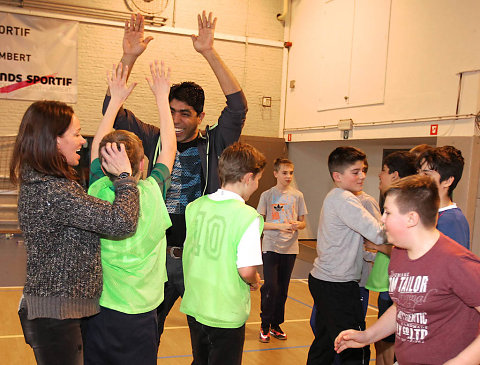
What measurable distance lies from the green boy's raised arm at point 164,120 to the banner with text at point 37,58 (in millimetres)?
8013

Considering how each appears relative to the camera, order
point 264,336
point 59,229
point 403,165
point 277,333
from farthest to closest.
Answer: point 277,333 → point 264,336 → point 403,165 → point 59,229

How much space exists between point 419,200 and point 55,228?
1.46 metres

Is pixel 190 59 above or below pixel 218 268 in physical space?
above

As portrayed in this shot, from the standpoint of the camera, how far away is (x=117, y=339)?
2123 millimetres

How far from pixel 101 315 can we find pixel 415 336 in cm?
135

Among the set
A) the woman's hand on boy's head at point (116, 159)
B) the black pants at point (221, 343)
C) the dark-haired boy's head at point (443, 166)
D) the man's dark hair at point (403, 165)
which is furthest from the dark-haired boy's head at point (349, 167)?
the woman's hand on boy's head at point (116, 159)

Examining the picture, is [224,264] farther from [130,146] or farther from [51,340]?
[51,340]

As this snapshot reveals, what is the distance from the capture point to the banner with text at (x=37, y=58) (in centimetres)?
959

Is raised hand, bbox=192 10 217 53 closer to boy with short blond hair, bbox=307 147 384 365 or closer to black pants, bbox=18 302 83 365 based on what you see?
boy with short blond hair, bbox=307 147 384 365

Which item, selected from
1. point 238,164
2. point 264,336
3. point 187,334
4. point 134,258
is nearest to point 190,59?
point 187,334

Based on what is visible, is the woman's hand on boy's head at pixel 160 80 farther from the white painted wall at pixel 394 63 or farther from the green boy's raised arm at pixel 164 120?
the white painted wall at pixel 394 63

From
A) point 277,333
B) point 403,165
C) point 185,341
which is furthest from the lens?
point 277,333

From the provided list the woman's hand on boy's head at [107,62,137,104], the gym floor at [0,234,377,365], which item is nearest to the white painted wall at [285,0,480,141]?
the gym floor at [0,234,377,365]

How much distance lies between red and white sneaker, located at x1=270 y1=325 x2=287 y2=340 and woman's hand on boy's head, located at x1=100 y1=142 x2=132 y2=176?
3230 mm
